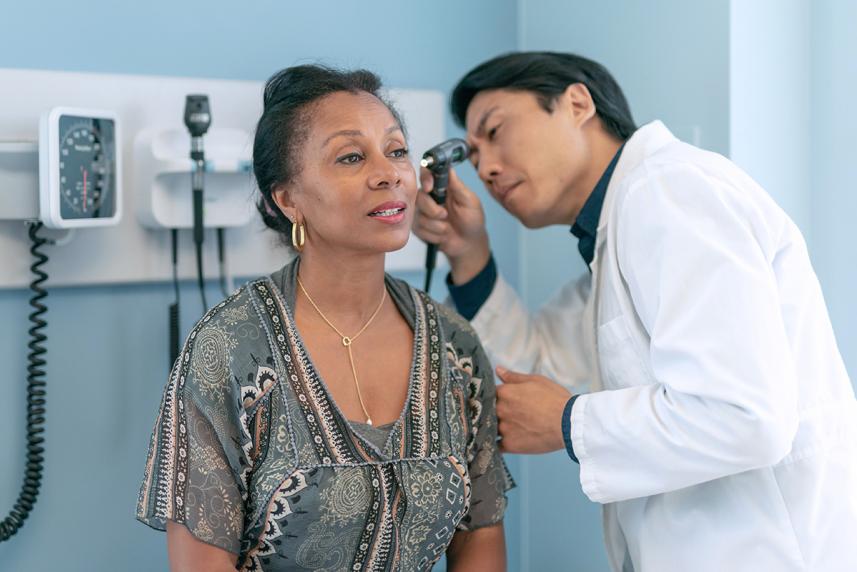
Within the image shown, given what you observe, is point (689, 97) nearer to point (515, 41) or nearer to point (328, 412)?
point (515, 41)

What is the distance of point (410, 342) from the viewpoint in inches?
54.5

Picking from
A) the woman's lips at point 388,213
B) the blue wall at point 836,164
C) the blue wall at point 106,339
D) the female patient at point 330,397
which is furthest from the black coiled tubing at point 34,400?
the blue wall at point 836,164

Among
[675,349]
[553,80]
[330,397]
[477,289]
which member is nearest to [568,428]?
[675,349]

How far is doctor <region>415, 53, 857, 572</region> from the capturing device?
116cm

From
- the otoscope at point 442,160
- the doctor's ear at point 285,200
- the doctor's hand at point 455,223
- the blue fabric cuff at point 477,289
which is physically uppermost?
the otoscope at point 442,160

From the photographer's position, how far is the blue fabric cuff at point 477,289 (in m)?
1.70

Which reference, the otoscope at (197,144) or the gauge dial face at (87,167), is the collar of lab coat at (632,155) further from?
the gauge dial face at (87,167)

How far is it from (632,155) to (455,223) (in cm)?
35

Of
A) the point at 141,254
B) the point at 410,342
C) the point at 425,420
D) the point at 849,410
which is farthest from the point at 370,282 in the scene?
the point at 849,410

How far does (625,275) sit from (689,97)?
0.51 metres

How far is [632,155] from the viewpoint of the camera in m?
1.44

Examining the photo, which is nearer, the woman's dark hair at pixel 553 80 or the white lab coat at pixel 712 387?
the white lab coat at pixel 712 387

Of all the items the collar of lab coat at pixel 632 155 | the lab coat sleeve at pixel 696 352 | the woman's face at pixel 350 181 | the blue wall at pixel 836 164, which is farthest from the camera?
the blue wall at pixel 836 164

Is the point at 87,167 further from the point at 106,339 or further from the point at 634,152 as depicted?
the point at 634,152
